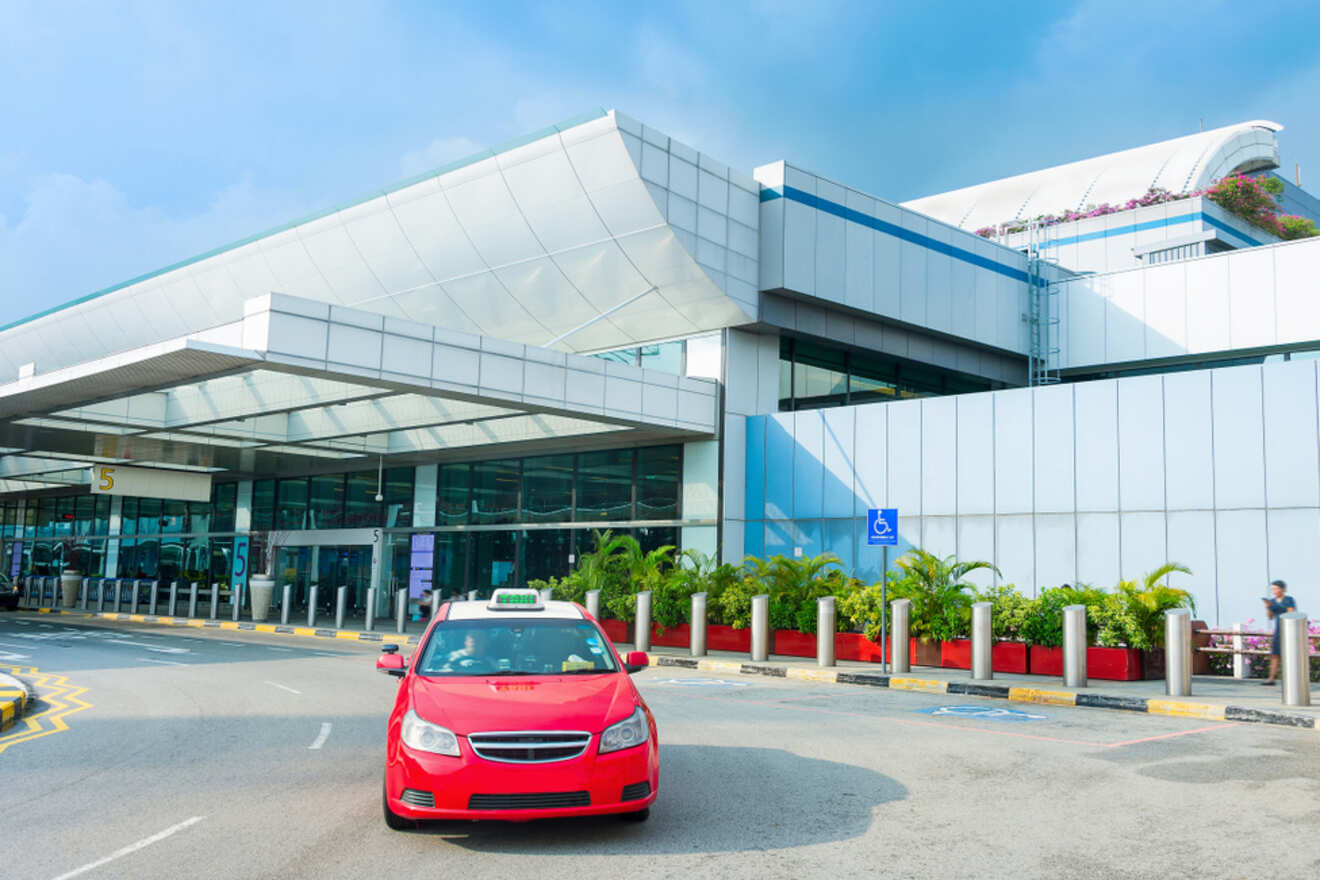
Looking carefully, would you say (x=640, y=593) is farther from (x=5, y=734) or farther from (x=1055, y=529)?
(x=5, y=734)

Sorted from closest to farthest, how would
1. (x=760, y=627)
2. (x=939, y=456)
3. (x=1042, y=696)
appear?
(x=1042, y=696) → (x=760, y=627) → (x=939, y=456)

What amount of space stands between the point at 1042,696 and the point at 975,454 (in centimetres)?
863

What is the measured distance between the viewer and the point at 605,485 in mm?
29359

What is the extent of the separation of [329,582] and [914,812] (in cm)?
3426

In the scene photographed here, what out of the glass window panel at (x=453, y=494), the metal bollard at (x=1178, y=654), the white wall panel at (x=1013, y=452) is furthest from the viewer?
the glass window panel at (x=453, y=494)

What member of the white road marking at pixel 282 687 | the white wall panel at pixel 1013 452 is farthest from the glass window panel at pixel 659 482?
the white road marking at pixel 282 687

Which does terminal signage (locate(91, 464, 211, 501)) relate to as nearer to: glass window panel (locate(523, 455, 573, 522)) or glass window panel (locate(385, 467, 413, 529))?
glass window panel (locate(385, 467, 413, 529))

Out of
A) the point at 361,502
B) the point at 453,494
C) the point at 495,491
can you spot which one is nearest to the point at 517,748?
the point at 495,491

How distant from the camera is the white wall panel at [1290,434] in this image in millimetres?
19344

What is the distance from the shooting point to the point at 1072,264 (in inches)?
1735

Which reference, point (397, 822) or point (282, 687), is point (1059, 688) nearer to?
point (282, 687)

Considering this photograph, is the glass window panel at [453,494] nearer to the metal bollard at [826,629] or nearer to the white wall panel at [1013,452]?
the metal bollard at [826,629]

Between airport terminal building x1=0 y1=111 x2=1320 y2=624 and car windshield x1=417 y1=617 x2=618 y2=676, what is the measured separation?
11.6m

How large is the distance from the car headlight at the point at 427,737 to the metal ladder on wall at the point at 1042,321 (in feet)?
95.0
